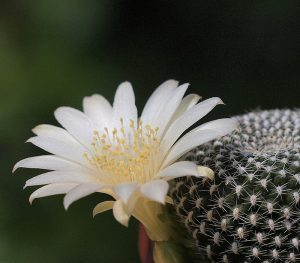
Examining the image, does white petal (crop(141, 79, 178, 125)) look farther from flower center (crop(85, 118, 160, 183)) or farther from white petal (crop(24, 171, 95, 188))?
white petal (crop(24, 171, 95, 188))

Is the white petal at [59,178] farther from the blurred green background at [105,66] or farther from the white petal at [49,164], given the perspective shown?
the blurred green background at [105,66]

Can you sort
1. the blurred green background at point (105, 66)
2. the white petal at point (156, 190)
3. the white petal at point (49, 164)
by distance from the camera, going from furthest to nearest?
the blurred green background at point (105, 66), the white petal at point (49, 164), the white petal at point (156, 190)

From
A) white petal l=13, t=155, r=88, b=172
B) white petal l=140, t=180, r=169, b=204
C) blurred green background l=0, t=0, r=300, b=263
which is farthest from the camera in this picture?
blurred green background l=0, t=0, r=300, b=263

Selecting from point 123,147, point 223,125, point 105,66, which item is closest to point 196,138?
point 223,125

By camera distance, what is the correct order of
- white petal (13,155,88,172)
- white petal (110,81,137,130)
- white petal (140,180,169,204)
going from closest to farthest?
white petal (140,180,169,204) → white petal (13,155,88,172) → white petal (110,81,137,130)

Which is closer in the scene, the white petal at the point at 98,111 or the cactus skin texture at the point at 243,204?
the cactus skin texture at the point at 243,204

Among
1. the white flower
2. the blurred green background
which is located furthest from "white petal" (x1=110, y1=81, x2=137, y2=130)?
the blurred green background

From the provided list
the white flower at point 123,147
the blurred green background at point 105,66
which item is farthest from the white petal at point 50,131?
the blurred green background at point 105,66

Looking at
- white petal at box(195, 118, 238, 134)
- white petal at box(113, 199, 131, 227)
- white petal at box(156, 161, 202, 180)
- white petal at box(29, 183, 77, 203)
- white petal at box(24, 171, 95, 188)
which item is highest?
white petal at box(195, 118, 238, 134)

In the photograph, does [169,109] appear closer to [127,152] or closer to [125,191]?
[127,152]
